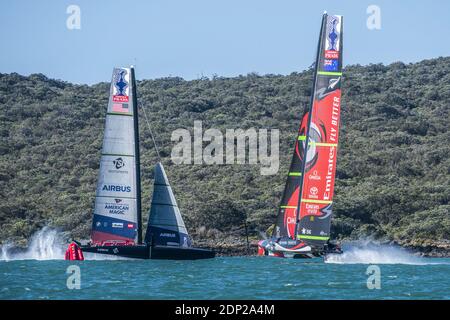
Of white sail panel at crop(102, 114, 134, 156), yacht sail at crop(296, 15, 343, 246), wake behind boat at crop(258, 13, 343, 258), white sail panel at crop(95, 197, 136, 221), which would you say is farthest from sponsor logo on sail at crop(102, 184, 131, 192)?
yacht sail at crop(296, 15, 343, 246)

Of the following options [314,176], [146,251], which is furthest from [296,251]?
[146,251]

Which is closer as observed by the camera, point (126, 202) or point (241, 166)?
point (126, 202)

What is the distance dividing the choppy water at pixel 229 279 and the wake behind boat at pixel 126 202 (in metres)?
0.71

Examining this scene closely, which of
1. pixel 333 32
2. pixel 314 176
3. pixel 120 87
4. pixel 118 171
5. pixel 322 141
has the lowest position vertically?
pixel 314 176

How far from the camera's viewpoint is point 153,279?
109ft

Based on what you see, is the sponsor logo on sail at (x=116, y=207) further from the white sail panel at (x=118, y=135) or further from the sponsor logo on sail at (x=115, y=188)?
the white sail panel at (x=118, y=135)

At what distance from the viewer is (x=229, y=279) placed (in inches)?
1329

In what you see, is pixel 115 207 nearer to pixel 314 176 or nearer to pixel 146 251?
pixel 146 251

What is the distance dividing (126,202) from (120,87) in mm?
4743

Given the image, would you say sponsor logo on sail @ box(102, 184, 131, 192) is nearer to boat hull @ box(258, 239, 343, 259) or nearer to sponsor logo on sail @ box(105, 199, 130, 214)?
sponsor logo on sail @ box(105, 199, 130, 214)

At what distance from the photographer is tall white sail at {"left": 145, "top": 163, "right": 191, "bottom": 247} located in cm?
4247

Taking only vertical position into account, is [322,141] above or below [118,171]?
above
